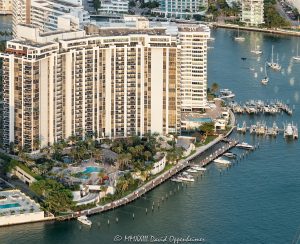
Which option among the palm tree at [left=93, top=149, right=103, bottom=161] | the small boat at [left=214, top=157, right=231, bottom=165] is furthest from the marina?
the palm tree at [left=93, top=149, right=103, bottom=161]

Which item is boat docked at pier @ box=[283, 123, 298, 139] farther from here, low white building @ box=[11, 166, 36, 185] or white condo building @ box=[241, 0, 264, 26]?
white condo building @ box=[241, 0, 264, 26]

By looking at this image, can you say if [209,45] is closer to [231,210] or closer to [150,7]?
[150,7]

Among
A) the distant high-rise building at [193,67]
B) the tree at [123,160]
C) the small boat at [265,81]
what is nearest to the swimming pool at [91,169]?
the tree at [123,160]

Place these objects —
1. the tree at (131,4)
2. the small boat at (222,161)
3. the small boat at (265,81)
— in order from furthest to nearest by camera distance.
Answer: the tree at (131,4)
the small boat at (265,81)
the small boat at (222,161)

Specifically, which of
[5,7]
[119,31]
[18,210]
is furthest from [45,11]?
[18,210]

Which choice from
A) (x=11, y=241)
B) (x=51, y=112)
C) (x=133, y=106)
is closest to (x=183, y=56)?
(x=133, y=106)

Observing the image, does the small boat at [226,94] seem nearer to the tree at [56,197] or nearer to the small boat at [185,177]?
the small boat at [185,177]
